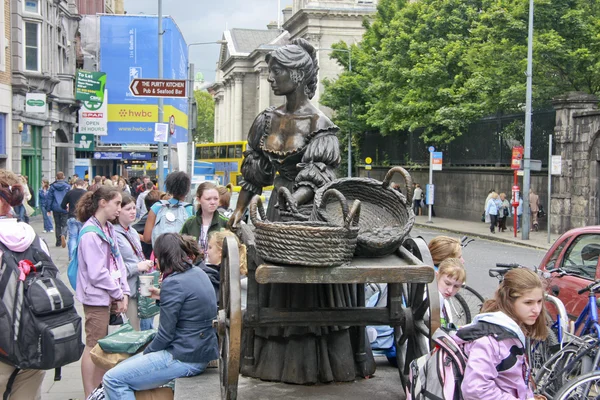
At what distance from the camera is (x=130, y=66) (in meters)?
42.2

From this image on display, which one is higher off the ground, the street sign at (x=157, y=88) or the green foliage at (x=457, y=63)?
the green foliage at (x=457, y=63)

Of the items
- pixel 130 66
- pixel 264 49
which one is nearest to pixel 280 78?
pixel 130 66

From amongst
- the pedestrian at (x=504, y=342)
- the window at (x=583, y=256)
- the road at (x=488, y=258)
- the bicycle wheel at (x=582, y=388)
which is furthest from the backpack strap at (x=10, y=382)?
the road at (x=488, y=258)

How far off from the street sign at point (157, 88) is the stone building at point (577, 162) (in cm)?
1349

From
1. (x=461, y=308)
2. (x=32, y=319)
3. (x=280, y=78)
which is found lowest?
(x=461, y=308)

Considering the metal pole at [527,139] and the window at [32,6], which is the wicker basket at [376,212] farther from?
the window at [32,6]

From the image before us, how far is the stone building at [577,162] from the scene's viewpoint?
84.6 ft

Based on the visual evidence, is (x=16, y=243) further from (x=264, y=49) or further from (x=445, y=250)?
(x=264, y=49)

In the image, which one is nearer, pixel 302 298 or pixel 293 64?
pixel 302 298

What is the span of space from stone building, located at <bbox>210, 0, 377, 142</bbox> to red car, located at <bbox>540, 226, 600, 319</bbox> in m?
65.3

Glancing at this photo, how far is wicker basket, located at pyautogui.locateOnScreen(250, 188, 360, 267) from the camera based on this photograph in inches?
162

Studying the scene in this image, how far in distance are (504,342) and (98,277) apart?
3.62 metres

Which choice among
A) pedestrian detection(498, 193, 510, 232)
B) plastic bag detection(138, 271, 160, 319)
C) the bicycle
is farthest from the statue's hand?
pedestrian detection(498, 193, 510, 232)

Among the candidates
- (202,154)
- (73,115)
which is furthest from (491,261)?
(202,154)
